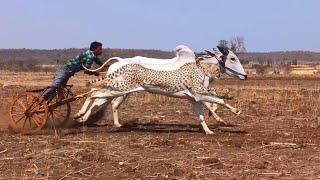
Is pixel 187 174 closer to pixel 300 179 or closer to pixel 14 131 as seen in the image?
pixel 300 179

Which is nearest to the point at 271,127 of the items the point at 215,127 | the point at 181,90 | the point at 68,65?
A: the point at 215,127

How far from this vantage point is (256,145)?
10.4 m

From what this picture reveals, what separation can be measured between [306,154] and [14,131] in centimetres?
623

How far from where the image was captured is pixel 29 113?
12.3m

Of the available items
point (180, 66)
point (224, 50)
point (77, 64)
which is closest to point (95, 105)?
point (77, 64)

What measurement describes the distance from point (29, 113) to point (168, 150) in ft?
12.5

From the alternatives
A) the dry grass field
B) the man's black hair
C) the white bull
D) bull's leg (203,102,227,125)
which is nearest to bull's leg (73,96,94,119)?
the white bull

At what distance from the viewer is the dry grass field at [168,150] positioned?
8172 millimetres

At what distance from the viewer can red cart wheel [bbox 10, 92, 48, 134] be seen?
12.1 meters

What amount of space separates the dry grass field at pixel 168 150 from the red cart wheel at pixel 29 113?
278 millimetres

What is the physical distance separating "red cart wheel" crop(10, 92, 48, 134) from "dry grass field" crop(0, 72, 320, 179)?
0.28m

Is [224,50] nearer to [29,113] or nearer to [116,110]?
[116,110]

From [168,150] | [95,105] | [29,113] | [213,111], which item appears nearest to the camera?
[168,150]

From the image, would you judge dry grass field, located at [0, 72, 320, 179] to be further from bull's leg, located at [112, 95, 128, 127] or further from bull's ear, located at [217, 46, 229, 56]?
bull's ear, located at [217, 46, 229, 56]
